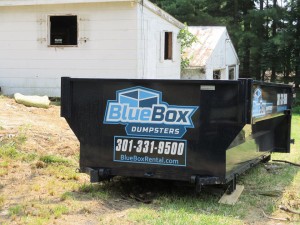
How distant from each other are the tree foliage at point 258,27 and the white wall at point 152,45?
42.1 feet

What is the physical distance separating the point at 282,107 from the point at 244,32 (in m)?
24.0

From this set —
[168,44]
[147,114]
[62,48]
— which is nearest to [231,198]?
[147,114]

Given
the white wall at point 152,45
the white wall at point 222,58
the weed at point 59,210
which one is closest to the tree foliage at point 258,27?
the white wall at point 222,58

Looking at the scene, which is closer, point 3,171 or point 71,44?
point 3,171

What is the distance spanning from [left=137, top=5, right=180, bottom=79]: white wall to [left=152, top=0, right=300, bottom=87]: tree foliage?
505 inches

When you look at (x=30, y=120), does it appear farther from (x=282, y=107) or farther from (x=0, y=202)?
(x=282, y=107)

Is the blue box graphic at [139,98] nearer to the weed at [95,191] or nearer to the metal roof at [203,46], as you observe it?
the weed at [95,191]

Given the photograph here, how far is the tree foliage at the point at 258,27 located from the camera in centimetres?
2906

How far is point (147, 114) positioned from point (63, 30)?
1067 cm

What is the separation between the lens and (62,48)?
1462 centimetres

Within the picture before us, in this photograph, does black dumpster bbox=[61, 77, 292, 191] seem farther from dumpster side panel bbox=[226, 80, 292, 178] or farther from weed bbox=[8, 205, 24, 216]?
weed bbox=[8, 205, 24, 216]

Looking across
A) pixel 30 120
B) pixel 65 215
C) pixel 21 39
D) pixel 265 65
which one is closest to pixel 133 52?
pixel 21 39

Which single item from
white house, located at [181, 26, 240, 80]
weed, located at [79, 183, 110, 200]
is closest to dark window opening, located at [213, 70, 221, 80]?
white house, located at [181, 26, 240, 80]

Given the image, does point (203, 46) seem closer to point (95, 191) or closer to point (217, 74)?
point (217, 74)
